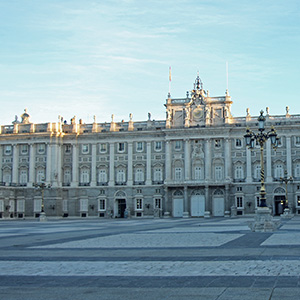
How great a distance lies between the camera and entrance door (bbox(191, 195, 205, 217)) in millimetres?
76312

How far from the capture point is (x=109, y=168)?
7962 cm

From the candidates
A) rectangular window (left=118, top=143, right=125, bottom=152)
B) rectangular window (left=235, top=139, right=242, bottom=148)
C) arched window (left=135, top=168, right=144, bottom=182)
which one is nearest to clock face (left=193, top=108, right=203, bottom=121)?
rectangular window (left=235, top=139, right=242, bottom=148)

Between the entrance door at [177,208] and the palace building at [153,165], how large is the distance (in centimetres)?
14

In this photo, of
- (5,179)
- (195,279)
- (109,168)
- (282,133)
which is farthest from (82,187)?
(195,279)

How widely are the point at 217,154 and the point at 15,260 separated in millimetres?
62567

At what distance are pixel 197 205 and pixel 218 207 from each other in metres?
2.98

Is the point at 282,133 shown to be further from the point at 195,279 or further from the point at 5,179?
the point at 195,279

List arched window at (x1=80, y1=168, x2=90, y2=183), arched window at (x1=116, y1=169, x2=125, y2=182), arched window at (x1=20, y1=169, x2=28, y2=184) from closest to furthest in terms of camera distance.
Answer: arched window at (x1=116, y1=169, x2=125, y2=182) < arched window at (x1=80, y1=168, x2=90, y2=183) < arched window at (x1=20, y1=169, x2=28, y2=184)

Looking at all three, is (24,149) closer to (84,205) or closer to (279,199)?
(84,205)

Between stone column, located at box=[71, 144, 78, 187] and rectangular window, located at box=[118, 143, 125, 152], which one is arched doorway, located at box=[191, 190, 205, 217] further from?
stone column, located at box=[71, 144, 78, 187]

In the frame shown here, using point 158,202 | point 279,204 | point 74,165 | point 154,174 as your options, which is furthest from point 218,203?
point 74,165

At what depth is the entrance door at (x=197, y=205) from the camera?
76.3 metres

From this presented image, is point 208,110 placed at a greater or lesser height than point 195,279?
greater

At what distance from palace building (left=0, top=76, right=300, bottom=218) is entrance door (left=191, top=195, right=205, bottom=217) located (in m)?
0.14
